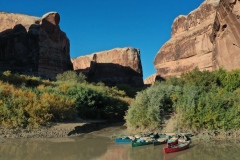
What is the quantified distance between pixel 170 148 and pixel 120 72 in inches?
2817

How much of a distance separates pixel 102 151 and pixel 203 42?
50.9 metres

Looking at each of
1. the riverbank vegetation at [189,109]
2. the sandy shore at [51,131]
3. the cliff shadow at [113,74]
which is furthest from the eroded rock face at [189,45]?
the sandy shore at [51,131]

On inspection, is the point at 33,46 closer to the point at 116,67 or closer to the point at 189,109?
the point at 116,67

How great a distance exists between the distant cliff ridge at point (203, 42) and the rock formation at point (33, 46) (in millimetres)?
23581

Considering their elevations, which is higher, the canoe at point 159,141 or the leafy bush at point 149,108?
the leafy bush at point 149,108

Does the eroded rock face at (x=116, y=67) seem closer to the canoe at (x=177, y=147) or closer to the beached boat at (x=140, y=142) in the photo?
the beached boat at (x=140, y=142)

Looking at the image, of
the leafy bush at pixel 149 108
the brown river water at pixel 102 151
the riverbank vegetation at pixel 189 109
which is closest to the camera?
the brown river water at pixel 102 151

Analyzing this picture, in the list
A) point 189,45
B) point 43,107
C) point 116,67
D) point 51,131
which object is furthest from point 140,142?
point 116,67

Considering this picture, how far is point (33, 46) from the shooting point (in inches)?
2233

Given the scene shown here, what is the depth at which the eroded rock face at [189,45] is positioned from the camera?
193 ft

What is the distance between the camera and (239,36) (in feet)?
84.1

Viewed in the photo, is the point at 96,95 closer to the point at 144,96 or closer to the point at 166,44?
the point at 144,96

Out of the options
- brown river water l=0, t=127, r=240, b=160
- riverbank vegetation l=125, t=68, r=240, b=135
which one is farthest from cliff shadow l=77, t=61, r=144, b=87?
brown river water l=0, t=127, r=240, b=160

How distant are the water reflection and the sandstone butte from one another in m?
15.5
